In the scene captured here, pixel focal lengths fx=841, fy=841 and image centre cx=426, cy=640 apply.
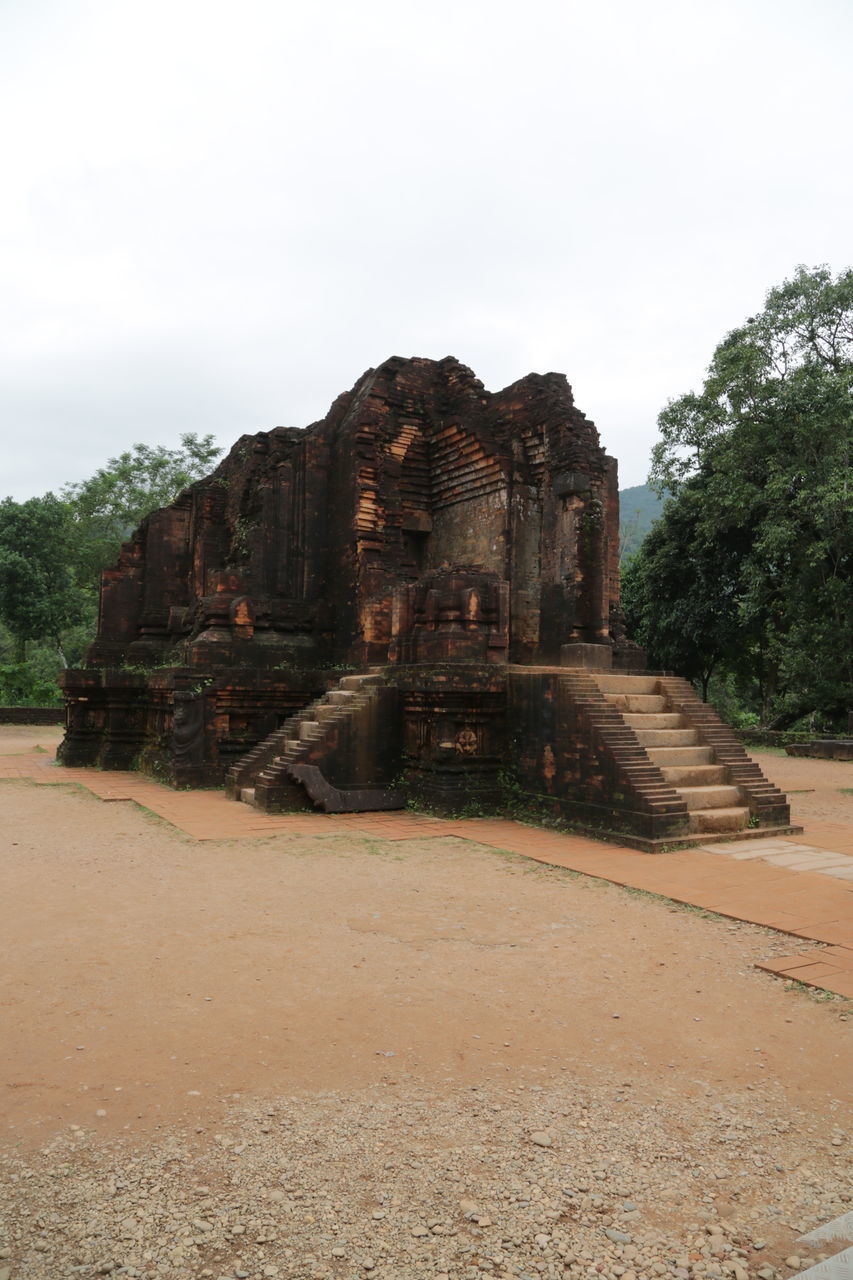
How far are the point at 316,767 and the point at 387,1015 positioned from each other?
17.6 feet

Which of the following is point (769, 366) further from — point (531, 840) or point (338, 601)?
point (531, 840)

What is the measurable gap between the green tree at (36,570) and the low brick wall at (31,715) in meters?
4.99

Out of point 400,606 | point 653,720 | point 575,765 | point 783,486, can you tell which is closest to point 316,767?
point 400,606

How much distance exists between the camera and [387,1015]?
11.0 ft

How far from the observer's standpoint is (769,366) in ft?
65.5

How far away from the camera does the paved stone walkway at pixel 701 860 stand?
14.7 feet

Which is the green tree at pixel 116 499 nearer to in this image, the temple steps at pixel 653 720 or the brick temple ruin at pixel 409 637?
the brick temple ruin at pixel 409 637

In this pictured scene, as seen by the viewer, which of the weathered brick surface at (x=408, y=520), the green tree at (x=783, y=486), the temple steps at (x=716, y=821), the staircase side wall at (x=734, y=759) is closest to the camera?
the temple steps at (x=716, y=821)

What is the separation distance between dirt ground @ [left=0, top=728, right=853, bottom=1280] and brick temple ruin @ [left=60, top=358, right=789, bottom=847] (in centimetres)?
256

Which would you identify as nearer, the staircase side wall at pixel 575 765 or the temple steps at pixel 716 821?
the staircase side wall at pixel 575 765

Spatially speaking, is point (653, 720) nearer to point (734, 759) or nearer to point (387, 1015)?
point (734, 759)

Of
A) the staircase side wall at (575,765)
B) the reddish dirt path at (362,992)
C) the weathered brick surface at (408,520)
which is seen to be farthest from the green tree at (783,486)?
the reddish dirt path at (362,992)

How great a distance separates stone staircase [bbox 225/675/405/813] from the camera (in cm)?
850

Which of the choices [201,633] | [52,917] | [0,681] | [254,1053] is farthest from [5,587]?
[254,1053]
